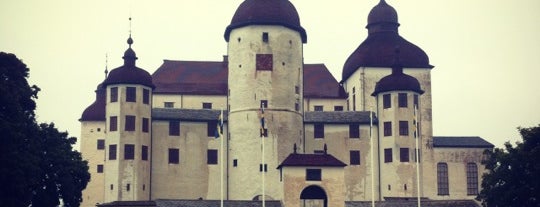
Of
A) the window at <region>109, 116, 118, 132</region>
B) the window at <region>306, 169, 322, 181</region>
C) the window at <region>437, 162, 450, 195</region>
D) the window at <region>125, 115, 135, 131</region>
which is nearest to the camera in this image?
the window at <region>306, 169, 322, 181</region>

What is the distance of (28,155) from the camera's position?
62.0m

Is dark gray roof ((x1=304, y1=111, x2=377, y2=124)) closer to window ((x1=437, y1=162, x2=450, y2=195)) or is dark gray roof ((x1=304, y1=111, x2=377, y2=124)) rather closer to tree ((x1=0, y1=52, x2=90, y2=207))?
window ((x1=437, y1=162, x2=450, y2=195))

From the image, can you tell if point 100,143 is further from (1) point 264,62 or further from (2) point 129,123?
(1) point 264,62

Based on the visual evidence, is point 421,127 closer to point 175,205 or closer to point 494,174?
point 494,174

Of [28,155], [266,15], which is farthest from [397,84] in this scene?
[28,155]

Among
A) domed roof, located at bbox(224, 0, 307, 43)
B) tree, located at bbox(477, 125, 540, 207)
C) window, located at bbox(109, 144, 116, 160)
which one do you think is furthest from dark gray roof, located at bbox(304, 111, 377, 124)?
tree, located at bbox(477, 125, 540, 207)

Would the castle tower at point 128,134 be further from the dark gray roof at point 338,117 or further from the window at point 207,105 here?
the dark gray roof at point 338,117

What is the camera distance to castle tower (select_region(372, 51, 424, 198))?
86188 mm

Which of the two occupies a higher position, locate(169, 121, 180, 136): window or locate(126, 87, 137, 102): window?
locate(126, 87, 137, 102): window

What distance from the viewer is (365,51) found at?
329ft

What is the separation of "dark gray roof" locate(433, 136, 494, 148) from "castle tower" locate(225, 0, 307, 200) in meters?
16.1

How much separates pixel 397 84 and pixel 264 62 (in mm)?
13254

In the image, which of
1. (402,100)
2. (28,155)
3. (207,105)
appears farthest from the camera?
(207,105)

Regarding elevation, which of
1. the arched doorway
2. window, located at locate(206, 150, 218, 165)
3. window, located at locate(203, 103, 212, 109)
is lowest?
the arched doorway
